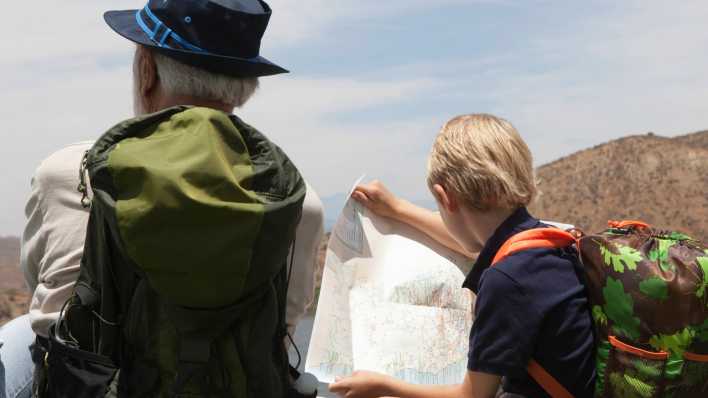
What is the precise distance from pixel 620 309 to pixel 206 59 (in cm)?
148

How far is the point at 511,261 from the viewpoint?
2.56 metres

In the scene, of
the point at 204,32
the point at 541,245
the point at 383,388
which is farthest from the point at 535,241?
the point at 204,32

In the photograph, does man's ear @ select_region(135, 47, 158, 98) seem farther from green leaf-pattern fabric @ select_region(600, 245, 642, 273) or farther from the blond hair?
green leaf-pattern fabric @ select_region(600, 245, 642, 273)

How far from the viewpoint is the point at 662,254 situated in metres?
2.42

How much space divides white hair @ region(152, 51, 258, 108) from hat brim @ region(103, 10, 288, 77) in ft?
0.07

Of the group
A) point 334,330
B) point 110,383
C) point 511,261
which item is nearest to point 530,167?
point 511,261

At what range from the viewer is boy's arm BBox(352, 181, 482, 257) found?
3.31 metres

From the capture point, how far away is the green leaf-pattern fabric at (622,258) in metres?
2.40

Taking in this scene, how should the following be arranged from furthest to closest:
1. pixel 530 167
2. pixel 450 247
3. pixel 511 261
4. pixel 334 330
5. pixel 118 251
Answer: pixel 450 247, pixel 334 330, pixel 530 167, pixel 511 261, pixel 118 251

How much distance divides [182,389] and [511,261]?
108 centimetres

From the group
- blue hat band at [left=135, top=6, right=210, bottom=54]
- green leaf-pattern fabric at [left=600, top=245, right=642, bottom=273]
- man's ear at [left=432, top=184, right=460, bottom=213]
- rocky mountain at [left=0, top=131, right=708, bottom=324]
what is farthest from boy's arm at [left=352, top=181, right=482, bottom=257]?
rocky mountain at [left=0, top=131, right=708, bottom=324]

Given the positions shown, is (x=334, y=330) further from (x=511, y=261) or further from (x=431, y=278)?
(x=511, y=261)

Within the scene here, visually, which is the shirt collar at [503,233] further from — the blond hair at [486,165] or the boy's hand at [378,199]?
the boy's hand at [378,199]

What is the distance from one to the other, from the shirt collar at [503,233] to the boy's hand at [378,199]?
63 centimetres
